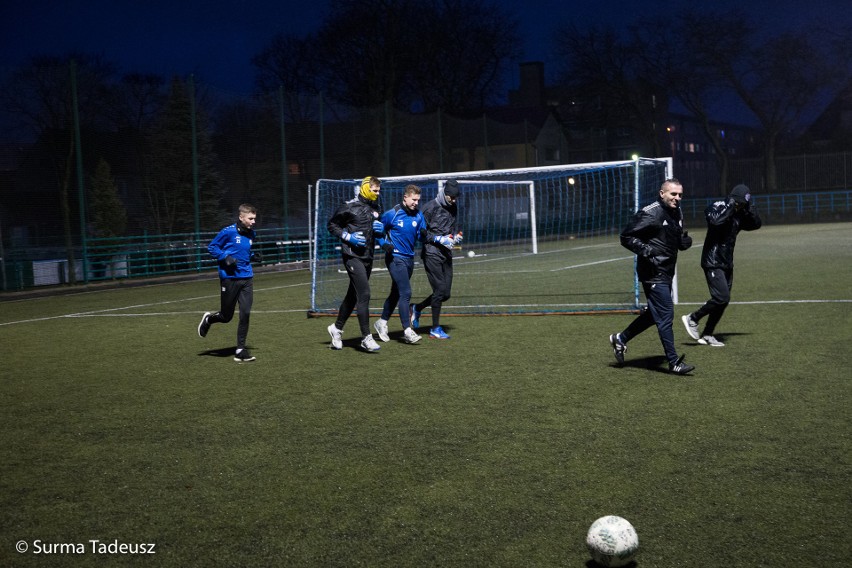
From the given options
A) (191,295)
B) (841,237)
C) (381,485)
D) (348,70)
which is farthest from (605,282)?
(348,70)

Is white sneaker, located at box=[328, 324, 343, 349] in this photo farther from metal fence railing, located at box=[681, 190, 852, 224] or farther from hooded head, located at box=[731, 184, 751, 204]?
metal fence railing, located at box=[681, 190, 852, 224]

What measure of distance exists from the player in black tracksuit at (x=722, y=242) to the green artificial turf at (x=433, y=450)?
1.60 ft

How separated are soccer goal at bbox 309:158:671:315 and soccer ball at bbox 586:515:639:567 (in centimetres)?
729

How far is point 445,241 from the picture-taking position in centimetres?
1082

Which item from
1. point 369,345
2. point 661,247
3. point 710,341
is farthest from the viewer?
point 369,345

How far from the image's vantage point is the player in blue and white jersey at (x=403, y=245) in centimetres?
1063

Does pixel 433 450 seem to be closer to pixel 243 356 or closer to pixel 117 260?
pixel 243 356

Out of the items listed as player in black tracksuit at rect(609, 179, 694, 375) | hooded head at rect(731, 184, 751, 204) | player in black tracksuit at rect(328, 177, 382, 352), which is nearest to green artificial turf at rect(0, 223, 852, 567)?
player in black tracksuit at rect(609, 179, 694, 375)

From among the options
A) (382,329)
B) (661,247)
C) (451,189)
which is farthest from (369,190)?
(661,247)

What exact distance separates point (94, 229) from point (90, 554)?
20525mm

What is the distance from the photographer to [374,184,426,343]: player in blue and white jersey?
34.9 feet

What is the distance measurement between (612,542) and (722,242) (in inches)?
257

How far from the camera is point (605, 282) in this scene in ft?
61.2

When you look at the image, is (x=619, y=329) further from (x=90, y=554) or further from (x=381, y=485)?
(x=90, y=554)
